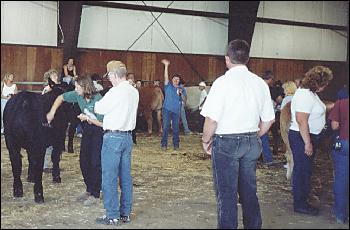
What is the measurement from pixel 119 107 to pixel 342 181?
2301 mm

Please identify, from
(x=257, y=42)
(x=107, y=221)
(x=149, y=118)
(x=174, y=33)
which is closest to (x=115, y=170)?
(x=107, y=221)

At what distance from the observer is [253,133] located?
14.1 ft

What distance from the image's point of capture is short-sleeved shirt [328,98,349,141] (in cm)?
517

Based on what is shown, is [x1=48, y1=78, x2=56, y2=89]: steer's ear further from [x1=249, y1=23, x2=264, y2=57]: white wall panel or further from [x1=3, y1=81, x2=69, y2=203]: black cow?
[x1=249, y1=23, x2=264, y2=57]: white wall panel

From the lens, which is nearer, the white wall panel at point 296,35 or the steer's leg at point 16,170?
the steer's leg at point 16,170

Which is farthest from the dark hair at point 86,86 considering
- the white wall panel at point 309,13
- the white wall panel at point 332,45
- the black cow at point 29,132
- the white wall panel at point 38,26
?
the white wall panel at point 332,45

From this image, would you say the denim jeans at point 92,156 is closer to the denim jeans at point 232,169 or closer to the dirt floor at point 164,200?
the dirt floor at point 164,200

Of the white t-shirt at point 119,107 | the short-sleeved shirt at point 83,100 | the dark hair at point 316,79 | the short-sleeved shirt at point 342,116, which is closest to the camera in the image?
the white t-shirt at point 119,107

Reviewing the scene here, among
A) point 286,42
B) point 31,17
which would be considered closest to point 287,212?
point 31,17

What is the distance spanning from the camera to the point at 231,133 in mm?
4223

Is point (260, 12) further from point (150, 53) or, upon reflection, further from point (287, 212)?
point (287, 212)

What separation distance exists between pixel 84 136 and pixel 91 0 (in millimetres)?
10412

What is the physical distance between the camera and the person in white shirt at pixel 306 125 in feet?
18.0

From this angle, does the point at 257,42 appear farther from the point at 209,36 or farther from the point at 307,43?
the point at 307,43
